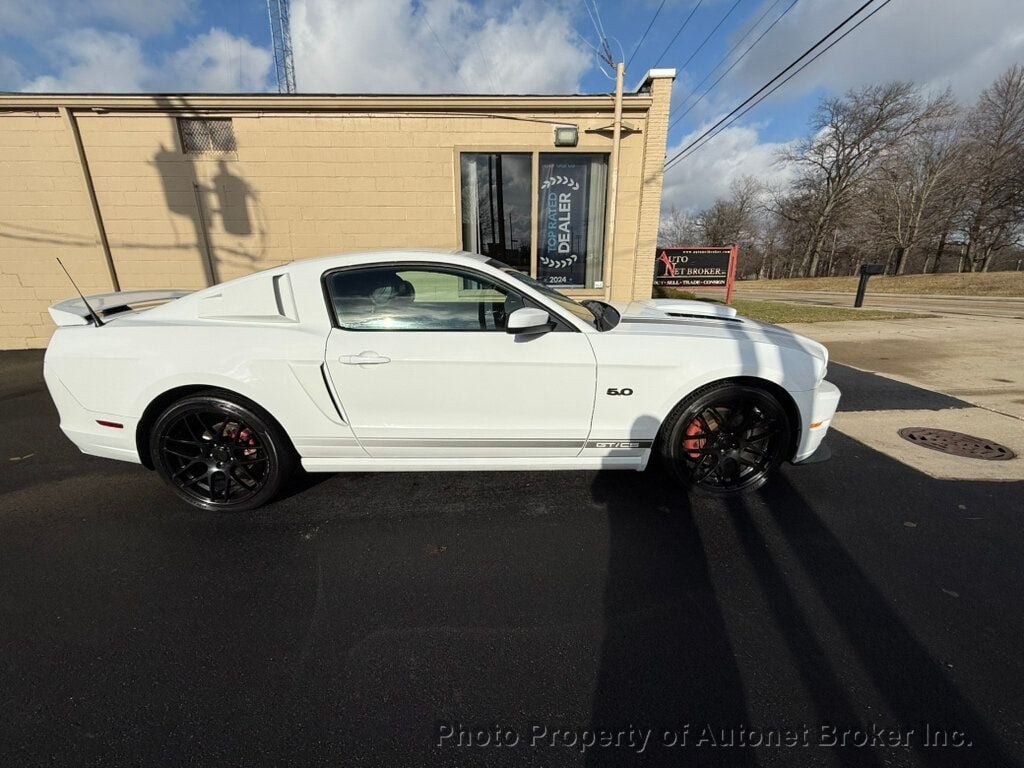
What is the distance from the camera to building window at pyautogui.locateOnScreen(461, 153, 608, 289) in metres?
7.25

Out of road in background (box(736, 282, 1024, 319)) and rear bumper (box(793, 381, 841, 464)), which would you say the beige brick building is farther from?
road in background (box(736, 282, 1024, 319))

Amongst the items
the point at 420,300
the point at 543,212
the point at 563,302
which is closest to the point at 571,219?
the point at 543,212

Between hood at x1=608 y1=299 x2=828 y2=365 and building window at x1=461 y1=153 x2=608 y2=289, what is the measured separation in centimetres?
450

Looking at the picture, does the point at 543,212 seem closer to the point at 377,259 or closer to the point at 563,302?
the point at 563,302

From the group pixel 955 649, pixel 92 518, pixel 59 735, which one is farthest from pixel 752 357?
pixel 92 518

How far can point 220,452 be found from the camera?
2.57 m

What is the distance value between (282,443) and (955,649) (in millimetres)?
3312

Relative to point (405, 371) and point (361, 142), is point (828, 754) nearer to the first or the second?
point (405, 371)

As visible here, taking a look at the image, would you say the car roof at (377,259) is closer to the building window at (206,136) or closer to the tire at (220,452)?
the tire at (220,452)

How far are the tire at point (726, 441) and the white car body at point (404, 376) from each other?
0.33 ft

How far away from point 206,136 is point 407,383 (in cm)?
745

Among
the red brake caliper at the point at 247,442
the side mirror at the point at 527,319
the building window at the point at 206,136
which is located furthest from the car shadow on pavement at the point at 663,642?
the building window at the point at 206,136

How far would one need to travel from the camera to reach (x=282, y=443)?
2.55 meters

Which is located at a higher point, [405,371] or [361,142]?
[361,142]
